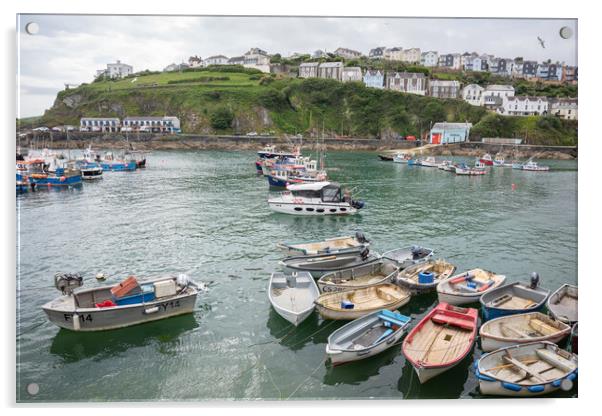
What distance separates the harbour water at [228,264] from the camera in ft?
29.8

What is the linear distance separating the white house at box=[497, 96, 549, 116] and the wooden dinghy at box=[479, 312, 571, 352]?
5961 centimetres

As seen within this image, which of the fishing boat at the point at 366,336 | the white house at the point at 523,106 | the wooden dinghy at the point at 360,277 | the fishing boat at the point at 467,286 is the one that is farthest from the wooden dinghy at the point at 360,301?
the white house at the point at 523,106

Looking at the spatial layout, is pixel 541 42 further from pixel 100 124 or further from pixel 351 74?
pixel 351 74

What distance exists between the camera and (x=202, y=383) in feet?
29.1

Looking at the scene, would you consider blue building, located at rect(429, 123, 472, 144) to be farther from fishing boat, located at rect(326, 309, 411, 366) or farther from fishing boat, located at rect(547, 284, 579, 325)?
fishing boat, located at rect(326, 309, 411, 366)

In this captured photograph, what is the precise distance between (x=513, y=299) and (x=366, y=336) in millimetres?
5163

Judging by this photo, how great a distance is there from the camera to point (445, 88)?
94.2m

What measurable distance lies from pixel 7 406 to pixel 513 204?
3141 cm

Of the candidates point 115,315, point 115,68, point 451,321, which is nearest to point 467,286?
point 451,321

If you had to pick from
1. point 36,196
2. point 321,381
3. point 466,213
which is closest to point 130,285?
point 321,381

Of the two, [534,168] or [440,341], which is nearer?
[440,341]

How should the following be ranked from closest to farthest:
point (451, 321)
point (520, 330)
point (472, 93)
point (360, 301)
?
point (451, 321) < point (520, 330) < point (360, 301) < point (472, 93)

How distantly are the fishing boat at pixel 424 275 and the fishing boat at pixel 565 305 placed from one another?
328 cm

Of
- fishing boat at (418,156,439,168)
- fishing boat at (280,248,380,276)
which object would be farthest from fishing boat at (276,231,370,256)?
fishing boat at (418,156,439,168)
